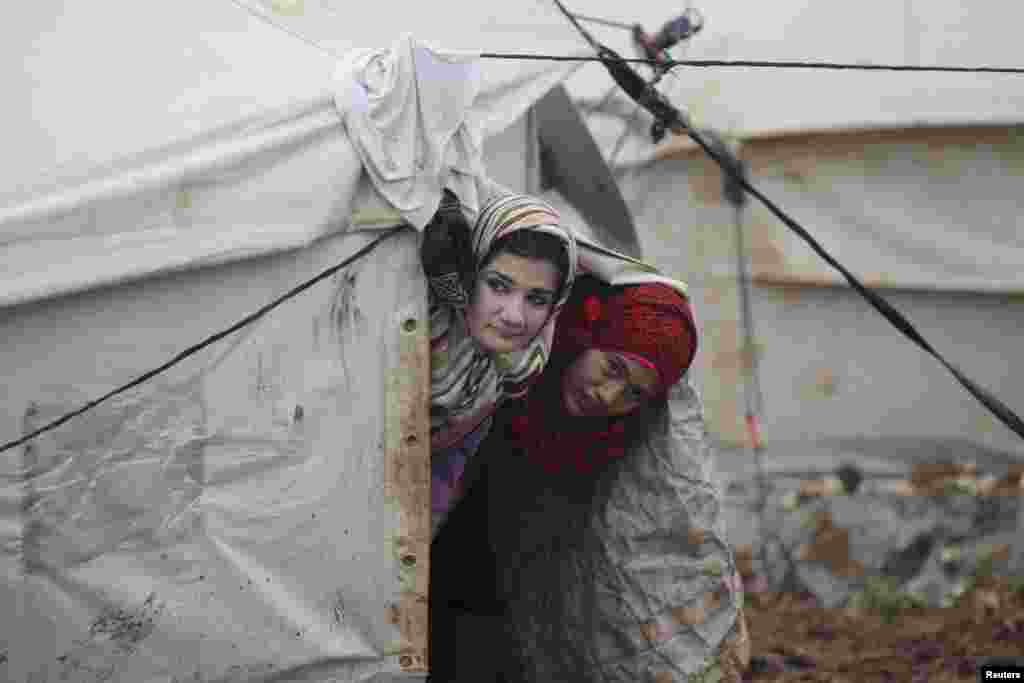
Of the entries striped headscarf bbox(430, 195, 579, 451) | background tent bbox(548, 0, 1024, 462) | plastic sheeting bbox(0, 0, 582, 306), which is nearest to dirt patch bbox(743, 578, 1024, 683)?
background tent bbox(548, 0, 1024, 462)

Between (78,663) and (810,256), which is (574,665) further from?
(810,256)

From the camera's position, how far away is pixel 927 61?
530 cm

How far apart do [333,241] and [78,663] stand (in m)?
0.92

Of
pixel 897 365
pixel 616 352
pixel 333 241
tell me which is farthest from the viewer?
pixel 897 365

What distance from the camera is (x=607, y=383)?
10.9ft

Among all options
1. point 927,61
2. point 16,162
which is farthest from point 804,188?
point 16,162

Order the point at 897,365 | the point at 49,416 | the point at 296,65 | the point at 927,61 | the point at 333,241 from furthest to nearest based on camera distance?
the point at 897,365 → the point at 927,61 → the point at 296,65 → the point at 333,241 → the point at 49,416

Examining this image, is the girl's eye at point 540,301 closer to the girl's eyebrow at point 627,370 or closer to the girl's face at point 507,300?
→ the girl's face at point 507,300

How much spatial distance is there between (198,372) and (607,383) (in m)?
1.03

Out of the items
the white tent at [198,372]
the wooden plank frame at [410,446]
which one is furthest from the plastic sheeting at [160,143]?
the wooden plank frame at [410,446]

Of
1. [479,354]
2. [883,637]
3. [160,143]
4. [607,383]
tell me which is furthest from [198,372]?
[883,637]

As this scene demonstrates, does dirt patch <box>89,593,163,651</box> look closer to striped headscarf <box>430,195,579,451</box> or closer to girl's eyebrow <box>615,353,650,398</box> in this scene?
striped headscarf <box>430,195,579,451</box>

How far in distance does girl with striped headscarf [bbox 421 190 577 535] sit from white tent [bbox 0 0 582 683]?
0.11 metres

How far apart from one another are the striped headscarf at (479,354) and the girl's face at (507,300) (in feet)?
0.09
